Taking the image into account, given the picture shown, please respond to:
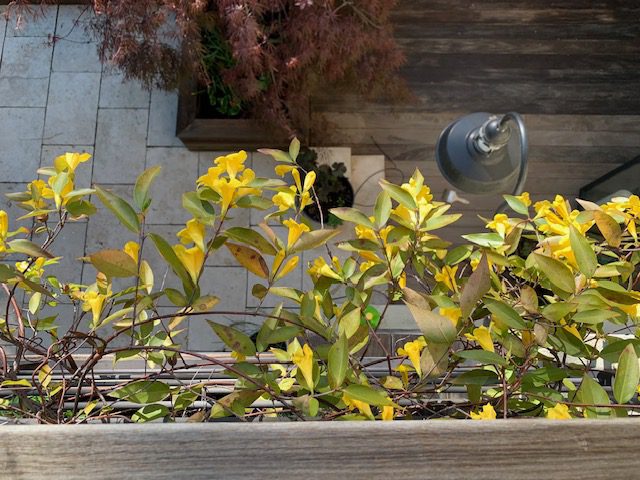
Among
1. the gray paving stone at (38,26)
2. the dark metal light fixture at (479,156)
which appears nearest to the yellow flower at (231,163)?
the dark metal light fixture at (479,156)

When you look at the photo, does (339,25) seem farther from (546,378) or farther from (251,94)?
(546,378)

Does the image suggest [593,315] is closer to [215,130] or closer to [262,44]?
[262,44]

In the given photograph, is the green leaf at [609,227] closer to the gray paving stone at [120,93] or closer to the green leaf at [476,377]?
the green leaf at [476,377]

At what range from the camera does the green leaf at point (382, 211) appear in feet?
2.44

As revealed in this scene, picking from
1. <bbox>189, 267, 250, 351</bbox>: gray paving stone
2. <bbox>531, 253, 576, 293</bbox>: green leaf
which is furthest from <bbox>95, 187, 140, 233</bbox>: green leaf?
<bbox>189, 267, 250, 351</bbox>: gray paving stone

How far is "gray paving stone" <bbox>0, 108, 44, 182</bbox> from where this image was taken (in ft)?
8.53

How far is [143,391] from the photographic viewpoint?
27.9 inches

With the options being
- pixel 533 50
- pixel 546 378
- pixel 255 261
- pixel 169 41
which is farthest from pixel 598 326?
pixel 533 50

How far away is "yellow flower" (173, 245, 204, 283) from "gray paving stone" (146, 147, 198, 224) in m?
1.93

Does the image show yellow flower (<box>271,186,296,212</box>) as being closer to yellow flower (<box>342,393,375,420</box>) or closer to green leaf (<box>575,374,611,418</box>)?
yellow flower (<box>342,393,375,420</box>)

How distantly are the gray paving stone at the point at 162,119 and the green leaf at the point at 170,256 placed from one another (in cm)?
210

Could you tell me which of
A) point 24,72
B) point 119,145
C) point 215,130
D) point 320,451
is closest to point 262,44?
point 215,130

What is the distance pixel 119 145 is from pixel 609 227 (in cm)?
234

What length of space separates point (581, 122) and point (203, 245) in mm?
2702
